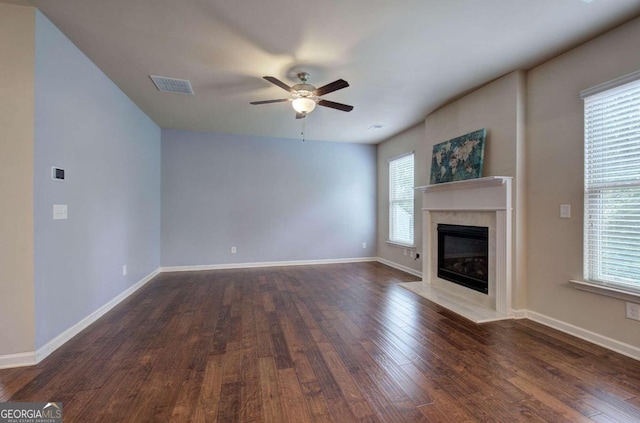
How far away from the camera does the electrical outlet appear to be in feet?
6.90

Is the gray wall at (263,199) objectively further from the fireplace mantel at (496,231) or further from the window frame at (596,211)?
the window frame at (596,211)

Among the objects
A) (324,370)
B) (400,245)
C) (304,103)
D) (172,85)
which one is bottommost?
(324,370)

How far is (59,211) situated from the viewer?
2.32 metres

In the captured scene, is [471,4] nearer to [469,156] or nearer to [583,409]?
[469,156]

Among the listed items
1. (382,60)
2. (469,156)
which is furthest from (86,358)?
(469,156)

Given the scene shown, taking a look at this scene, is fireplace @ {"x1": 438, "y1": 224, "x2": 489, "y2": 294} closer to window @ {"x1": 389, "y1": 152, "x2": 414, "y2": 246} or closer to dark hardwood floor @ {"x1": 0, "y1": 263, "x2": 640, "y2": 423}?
dark hardwood floor @ {"x1": 0, "y1": 263, "x2": 640, "y2": 423}

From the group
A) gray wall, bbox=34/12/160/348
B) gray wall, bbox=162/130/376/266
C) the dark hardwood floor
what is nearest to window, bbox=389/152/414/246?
gray wall, bbox=162/130/376/266

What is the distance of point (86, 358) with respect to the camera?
212 centimetres

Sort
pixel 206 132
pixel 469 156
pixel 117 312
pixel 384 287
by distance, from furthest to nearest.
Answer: pixel 206 132 → pixel 384 287 → pixel 469 156 → pixel 117 312

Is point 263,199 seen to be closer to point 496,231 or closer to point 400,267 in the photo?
point 400,267

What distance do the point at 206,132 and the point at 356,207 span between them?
3472 mm

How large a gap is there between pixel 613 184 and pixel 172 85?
4.50 m

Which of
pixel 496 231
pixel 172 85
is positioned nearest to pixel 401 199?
pixel 496 231

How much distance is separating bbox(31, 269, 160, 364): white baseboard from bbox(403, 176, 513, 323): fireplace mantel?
378 cm
